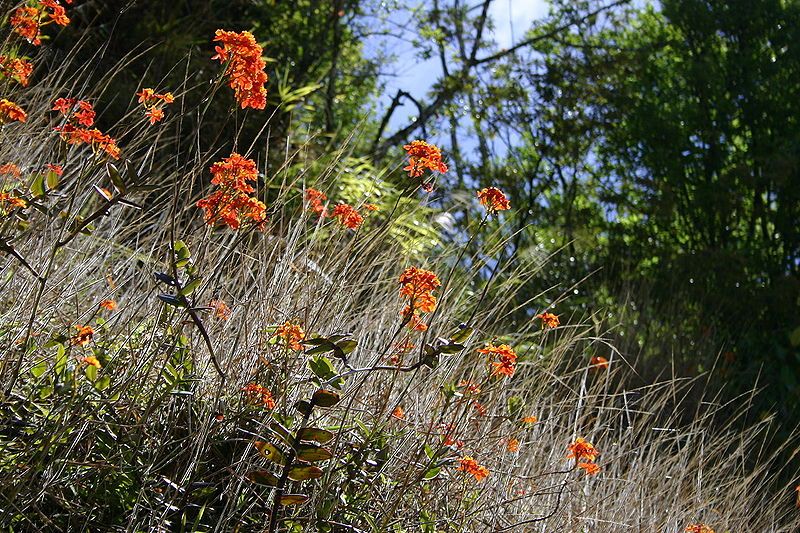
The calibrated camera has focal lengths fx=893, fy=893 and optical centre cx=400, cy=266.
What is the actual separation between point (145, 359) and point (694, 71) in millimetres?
6134

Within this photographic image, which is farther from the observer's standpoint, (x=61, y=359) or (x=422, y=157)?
(x=422, y=157)

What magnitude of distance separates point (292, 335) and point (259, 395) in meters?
0.20

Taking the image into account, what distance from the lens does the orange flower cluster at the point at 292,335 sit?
6.50 feet

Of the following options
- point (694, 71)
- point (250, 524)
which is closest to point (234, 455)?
point (250, 524)

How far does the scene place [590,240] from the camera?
8.08 m

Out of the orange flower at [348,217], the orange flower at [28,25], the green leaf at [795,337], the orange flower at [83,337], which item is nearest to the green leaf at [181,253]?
the orange flower at [83,337]

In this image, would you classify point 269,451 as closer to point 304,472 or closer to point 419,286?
point 304,472

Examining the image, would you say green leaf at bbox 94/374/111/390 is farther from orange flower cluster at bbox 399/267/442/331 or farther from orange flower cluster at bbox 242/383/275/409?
orange flower cluster at bbox 399/267/442/331

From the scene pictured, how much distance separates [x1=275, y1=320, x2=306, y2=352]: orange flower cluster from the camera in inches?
78.0

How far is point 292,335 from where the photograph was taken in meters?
2.00

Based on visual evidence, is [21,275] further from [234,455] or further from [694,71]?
[694,71]

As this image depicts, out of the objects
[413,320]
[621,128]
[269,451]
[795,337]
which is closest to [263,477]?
[269,451]

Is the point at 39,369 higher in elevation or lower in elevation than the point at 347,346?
lower

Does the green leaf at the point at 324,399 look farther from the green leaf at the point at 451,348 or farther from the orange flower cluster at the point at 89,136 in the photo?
the orange flower cluster at the point at 89,136
